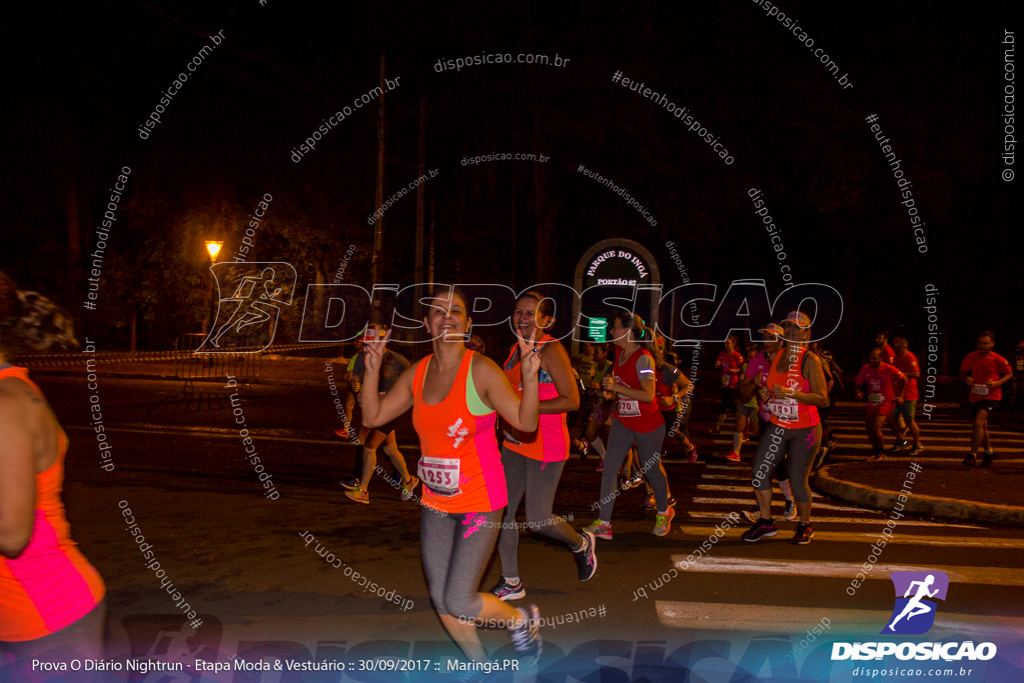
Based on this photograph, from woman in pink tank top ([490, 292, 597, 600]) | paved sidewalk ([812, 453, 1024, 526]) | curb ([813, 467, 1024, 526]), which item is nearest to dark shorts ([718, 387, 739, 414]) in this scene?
paved sidewalk ([812, 453, 1024, 526])

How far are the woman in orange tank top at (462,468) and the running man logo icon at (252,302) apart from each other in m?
27.1

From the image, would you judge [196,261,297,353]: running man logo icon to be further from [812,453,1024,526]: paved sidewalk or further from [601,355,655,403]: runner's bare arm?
[601,355,655,403]: runner's bare arm

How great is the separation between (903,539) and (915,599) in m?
2.42

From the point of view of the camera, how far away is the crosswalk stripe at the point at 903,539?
7992mm

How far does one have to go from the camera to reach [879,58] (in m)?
23.0

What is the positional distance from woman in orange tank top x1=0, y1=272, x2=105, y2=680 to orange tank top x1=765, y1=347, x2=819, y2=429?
6005 millimetres

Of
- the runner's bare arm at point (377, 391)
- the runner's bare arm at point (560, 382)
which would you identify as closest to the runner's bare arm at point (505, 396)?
the runner's bare arm at point (377, 391)

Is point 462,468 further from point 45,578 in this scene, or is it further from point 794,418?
point 794,418

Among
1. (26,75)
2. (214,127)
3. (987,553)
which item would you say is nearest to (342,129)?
(214,127)

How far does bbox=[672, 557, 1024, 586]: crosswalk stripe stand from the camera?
678cm

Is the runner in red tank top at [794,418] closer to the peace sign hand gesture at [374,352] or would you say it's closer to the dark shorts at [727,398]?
the peace sign hand gesture at [374,352]

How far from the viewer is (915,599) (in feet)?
19.4

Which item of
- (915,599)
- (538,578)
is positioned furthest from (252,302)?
(915,599)

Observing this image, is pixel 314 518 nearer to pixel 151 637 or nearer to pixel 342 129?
pixel 151 637
